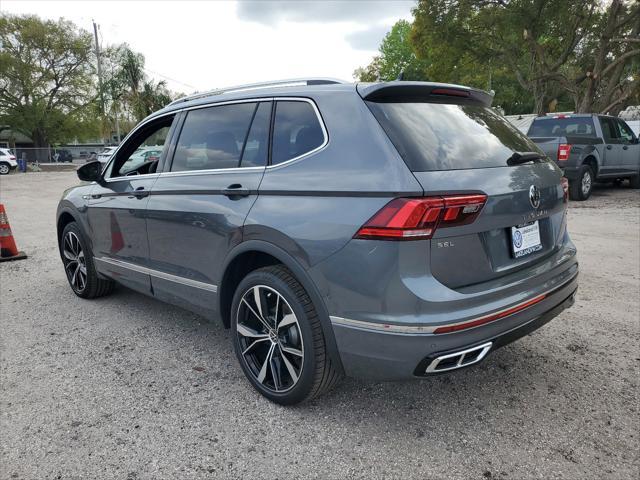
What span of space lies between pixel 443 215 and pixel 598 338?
7.61 ft

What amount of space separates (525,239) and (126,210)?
3.03 metres

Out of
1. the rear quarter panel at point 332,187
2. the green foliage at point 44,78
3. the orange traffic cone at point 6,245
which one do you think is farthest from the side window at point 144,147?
the green foliage at point 44,78

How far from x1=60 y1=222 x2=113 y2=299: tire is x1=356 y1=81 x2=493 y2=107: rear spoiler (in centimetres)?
333

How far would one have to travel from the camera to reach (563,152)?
1090 centimetres

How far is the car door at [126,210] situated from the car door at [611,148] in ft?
37.9

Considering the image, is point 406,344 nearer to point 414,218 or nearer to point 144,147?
point 414,218

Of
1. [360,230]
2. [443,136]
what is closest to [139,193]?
[360,230]

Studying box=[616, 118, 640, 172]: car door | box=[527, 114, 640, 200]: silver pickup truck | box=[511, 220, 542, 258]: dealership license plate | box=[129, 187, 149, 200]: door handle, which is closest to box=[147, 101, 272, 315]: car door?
box=[129, 187, 149, 200]: door handle

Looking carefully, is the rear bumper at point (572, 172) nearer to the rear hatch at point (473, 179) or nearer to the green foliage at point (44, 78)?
the rear hatch at point (473, 179)

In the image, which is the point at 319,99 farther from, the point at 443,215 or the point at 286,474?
the point at 286,474

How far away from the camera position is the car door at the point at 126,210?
3754 mm

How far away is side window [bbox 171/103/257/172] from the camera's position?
3.09m

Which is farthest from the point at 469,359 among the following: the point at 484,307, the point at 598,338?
the point at 598,338

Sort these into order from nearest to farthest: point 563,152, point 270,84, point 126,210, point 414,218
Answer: point 414,218 < point 270,84 < point 126,210 < point 563,152
